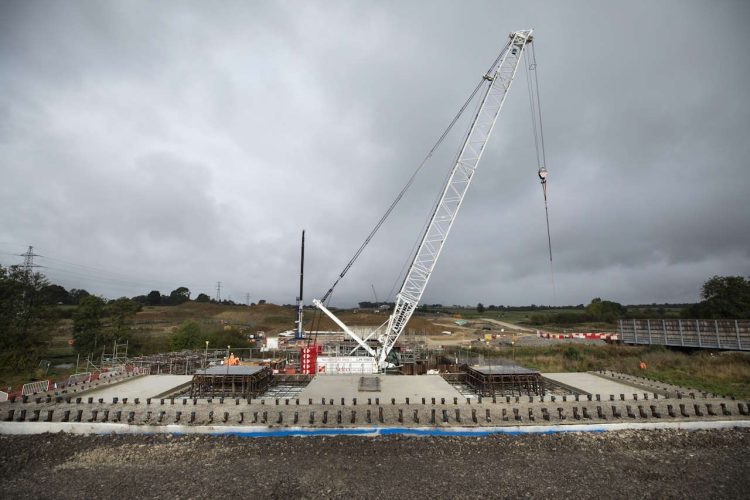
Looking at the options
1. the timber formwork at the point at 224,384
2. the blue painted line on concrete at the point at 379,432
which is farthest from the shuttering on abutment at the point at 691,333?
the timber formwork at the point at 224,384

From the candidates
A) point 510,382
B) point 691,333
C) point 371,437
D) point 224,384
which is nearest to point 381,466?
point 371,437

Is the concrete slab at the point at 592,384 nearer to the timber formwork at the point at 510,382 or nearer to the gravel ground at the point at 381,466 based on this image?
the timber formwork at the point at 510,382

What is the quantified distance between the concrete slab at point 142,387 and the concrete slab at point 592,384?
72.3ft

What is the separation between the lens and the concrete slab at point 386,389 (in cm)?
1809

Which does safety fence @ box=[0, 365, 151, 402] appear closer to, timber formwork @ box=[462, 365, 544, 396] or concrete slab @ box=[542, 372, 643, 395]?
timber formwork @ box=[462, 365, 544, 396]

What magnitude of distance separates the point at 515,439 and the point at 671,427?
6.33 metres

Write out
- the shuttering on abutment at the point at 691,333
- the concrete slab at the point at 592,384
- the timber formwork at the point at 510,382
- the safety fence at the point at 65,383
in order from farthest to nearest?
the shuttering on abutment at the point at 691,333 < the timber formwork at the point at 510,382 < the concrete slab at the point at 592,384 < the safety fence at the point at 65,383

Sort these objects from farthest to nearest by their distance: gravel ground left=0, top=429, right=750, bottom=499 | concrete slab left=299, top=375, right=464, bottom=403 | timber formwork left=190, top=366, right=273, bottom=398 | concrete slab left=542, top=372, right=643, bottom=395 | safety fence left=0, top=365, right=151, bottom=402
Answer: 1. concrete slab left=542, top=372, right=643, bottom=395
2. timber formwork left=190, top=366, right=273, bottom=398
3. safety fence left=0, top=365, right=151, bottom=402
4. concrete slab left=299, top=375, right=464, bottom=403
5. gravel ground left=0, top=429, right=750, bottom=499

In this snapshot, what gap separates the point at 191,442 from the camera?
12.5m

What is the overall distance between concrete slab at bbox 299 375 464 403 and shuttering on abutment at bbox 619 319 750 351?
82.3 ft

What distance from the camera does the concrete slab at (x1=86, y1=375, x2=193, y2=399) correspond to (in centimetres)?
1812

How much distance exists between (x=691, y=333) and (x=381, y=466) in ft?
121

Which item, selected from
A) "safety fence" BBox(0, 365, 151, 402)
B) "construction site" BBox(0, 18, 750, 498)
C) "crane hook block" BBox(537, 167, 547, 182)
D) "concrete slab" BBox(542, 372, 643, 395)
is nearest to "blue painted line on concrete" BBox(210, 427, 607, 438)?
"construction site" BBox(0, 18, 750, 498)

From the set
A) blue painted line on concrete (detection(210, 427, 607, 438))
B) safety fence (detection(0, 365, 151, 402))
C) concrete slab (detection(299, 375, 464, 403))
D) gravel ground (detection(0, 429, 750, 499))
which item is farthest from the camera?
safety fence (detection(0, 365, 151, 402))
